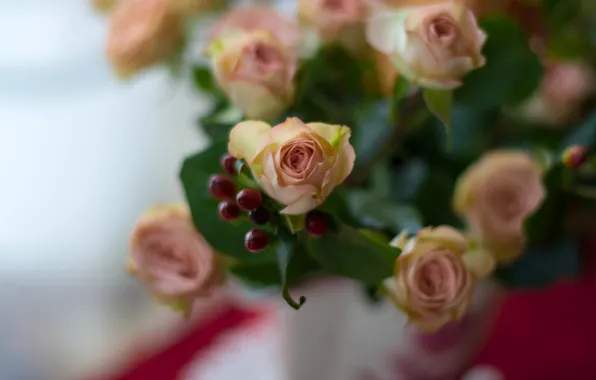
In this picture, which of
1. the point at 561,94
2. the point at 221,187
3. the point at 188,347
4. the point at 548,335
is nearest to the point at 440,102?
the point at 221,187

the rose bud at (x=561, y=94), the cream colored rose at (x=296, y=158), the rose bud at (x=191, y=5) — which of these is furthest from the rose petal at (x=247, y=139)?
the rose bud at (x=561, y=94)

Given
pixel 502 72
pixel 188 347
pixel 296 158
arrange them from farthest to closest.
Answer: pixel 188 347 < pixel 502 72 < pixel 296 158

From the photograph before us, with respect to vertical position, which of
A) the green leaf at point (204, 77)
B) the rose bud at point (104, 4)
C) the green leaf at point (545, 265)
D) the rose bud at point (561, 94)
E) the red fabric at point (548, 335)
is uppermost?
the rose bud at point (104, 4)

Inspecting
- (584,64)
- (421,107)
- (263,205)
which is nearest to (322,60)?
(421,107)

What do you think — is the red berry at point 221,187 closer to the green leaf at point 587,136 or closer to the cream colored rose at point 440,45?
the cream colored rose at point 440,45

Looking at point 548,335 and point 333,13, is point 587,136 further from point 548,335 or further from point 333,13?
point 548,335

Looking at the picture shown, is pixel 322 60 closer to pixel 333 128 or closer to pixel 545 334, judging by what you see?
pixel 333 128

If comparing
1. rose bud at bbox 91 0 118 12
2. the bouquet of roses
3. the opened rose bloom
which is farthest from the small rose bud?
rose bud at bbox 91 0 118 12
